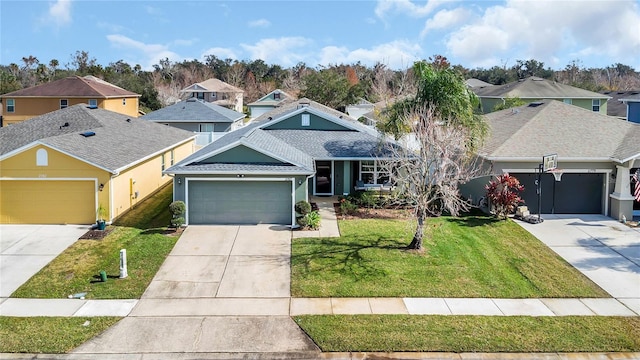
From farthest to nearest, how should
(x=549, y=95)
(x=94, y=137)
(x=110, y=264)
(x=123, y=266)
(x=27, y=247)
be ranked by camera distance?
(x=549, y=95) → (x=94, y=137) → (x=27, y=247) → (x=110, y=264) → (x=123, y=266)

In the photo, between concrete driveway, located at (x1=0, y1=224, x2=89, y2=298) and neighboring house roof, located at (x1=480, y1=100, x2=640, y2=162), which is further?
neighboring house roof, located at (x1=480, y1=100, x2=640, y2=162)

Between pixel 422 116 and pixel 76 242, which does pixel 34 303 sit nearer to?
pixel 76 242

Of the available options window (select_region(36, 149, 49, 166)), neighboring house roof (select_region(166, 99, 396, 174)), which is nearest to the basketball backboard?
neighboring house roof (select_region(166, 99, 396, 174))

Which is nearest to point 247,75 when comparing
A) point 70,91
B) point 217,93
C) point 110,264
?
point 217,93

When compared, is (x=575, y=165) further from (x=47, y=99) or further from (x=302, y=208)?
(x=47, y=99)

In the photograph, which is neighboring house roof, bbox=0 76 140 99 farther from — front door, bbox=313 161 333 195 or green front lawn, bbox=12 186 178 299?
green front lawn, bbox=12 186 178 299

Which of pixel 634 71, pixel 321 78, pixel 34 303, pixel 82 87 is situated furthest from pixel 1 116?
pixel 634 71

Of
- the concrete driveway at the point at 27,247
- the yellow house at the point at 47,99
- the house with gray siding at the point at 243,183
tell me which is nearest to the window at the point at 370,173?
the house with gray siding at the point at 243,183
